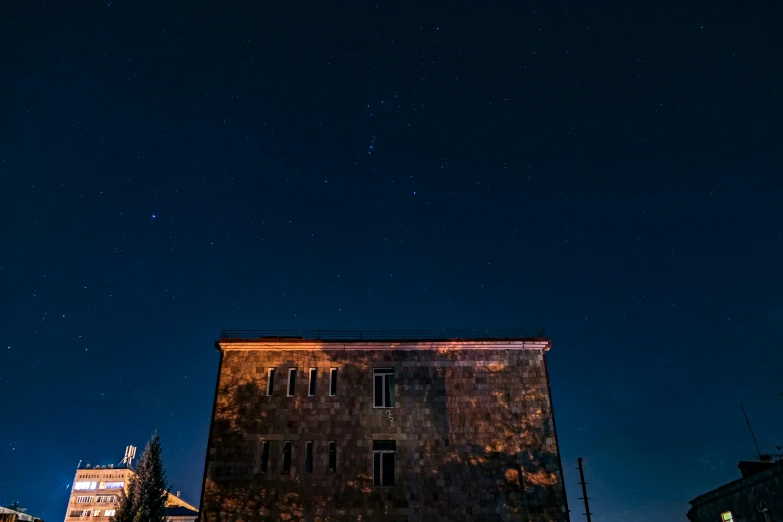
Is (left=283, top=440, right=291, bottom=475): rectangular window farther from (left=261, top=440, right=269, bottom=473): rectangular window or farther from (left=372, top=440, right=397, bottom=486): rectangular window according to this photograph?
(left=372, top=440, right=397, bottom=486): rectangular window

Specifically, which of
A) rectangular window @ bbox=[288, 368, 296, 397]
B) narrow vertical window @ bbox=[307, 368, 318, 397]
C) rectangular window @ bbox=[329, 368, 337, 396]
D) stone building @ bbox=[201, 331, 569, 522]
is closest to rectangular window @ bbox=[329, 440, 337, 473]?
stone building @ bbox=[201, 331, 569, 522]

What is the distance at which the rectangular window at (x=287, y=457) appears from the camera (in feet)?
87.0

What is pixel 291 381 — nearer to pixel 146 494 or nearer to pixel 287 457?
pixel 287 457

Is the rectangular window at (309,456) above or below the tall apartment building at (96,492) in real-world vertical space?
below

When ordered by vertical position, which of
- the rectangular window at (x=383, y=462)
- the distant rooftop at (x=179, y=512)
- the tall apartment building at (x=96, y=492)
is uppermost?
the tall apartment building at (x=96, y=492)

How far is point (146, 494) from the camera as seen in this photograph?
32.4 meters

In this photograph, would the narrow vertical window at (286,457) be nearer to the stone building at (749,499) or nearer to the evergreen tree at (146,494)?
the evergreen tree at (146,494)

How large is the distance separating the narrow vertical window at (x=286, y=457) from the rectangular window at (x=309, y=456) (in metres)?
0.87

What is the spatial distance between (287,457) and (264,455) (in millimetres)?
1181

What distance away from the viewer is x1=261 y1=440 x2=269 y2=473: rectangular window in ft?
87.4

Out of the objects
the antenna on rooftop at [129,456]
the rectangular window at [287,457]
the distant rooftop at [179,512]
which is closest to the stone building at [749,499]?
the rectangular window at [287,457]

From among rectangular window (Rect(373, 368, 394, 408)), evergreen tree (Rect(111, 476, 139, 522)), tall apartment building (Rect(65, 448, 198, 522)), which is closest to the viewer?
rectangular window (Rect(373, 368, 394, 408))

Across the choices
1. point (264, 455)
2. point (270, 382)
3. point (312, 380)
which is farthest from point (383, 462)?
point (270, 382)

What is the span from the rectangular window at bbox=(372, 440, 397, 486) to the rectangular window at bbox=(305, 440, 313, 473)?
3.14 meters
